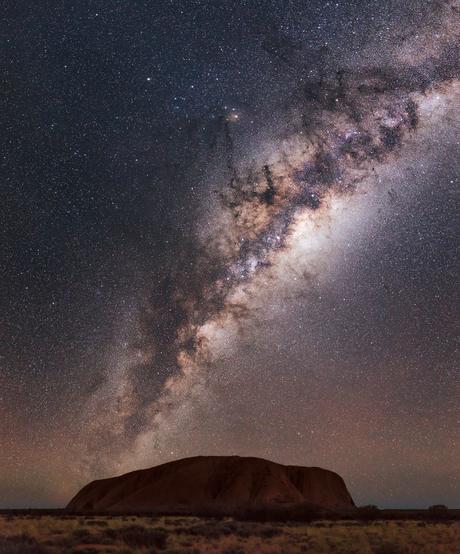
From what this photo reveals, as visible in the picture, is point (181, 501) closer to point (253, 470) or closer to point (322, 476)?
point (253, 470)

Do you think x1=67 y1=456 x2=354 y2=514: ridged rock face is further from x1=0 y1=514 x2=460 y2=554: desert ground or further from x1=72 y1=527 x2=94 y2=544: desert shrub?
x1=0 y1=514 x2=460 y2=554: desert ground

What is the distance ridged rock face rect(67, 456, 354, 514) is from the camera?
92500 mm

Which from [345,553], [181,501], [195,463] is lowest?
[345,553]

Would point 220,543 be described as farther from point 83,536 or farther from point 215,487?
point 215,487

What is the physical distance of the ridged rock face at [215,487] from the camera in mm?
92500

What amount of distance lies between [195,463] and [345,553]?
277 ft

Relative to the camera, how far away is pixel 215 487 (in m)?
98.1

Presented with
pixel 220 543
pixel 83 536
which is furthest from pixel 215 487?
pixel 220 543

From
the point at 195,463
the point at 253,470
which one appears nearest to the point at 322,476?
the point at 253,470

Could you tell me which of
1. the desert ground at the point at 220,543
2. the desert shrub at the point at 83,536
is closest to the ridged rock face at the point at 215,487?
the desert shrub at the point at 83,536

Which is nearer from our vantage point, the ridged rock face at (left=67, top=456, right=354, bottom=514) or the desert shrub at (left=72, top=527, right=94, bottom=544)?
the desert shrub at (left=72, top=527, right=94, bottom=544)

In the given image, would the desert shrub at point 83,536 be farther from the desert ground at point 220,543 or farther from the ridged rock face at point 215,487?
the ridged rock face at point 215,487

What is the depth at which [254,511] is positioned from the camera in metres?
65.6

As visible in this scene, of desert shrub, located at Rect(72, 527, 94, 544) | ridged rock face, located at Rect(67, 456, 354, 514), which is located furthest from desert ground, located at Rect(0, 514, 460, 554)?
ridged rock face, located at Rect(67, 456, 354, 514)
